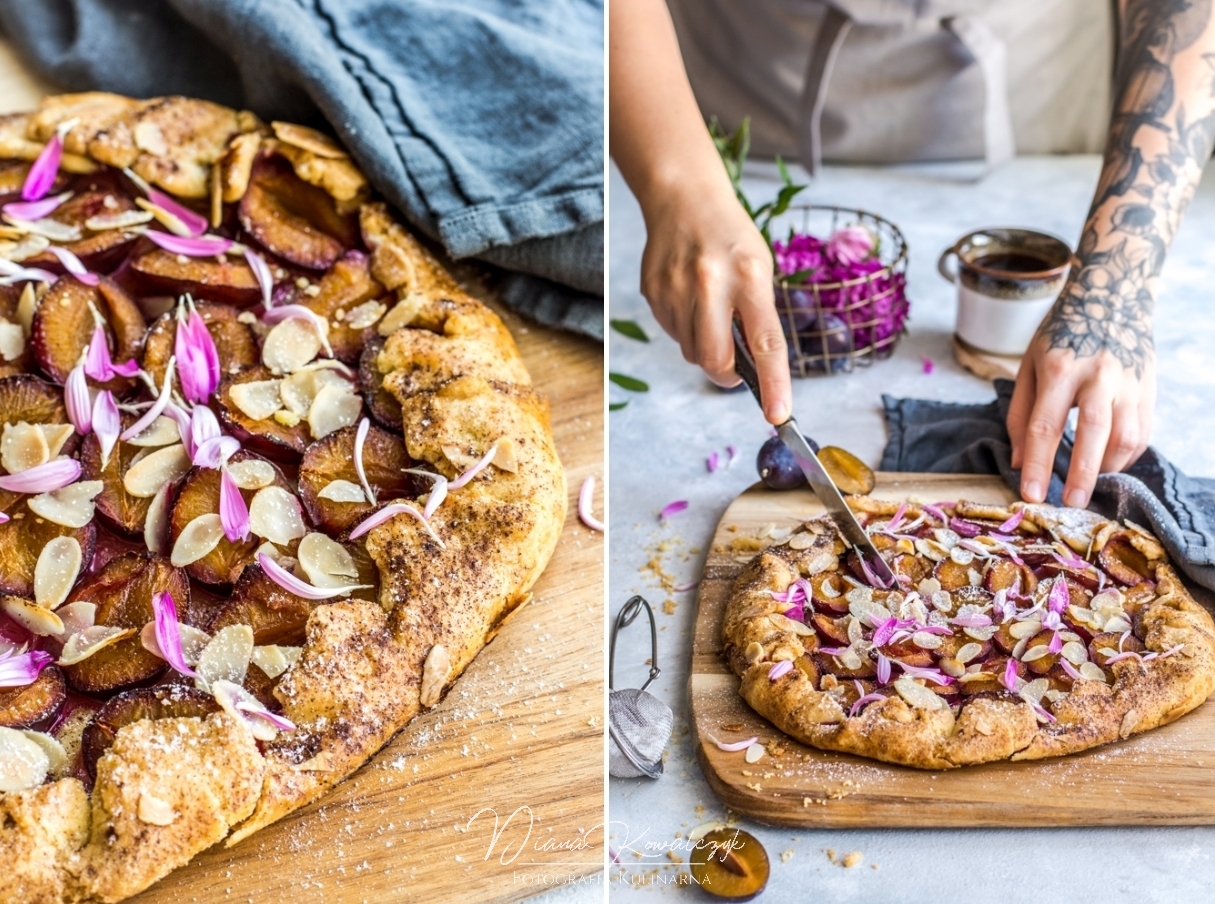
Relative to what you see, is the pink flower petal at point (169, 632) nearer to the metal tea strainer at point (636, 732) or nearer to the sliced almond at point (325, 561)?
the sliced almond at point (325, 561)

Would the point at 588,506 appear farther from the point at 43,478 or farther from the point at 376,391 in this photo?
the point at 43,478

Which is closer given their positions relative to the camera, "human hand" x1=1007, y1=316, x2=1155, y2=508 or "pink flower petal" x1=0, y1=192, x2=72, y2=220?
"human hand" x1=1007, y1=316, x2=1155, y2=508

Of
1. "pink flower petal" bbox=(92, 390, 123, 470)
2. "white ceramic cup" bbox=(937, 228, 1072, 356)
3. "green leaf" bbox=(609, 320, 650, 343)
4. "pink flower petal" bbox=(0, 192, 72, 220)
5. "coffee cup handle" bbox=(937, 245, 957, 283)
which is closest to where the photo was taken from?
"pink flower petal" bbox=(92, 390, 123, 470)

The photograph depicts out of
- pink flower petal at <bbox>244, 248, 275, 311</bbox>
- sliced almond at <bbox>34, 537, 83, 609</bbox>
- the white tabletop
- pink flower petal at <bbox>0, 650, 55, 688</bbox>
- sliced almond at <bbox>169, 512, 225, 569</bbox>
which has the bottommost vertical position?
the white tabletop

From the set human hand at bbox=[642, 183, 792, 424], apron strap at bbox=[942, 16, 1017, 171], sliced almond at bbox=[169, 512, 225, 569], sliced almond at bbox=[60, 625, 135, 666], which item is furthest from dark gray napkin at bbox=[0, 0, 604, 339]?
apron strap at bbox=[942, 16, 1017, 171]

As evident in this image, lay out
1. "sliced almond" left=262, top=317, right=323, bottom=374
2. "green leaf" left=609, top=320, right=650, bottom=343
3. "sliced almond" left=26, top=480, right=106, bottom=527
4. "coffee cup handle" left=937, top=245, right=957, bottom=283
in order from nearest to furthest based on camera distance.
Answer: "sliced almond" left=26, top=480, right=106, bottom=527, "sliced almond" left=262, top=317, right=323, bottom=374, "coffee cup handle" left=937, top=245, right=957, bottom=283, "green leaf" left=609, top=320, right=650, bottom=343

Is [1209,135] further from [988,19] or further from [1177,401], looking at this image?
[988,19]

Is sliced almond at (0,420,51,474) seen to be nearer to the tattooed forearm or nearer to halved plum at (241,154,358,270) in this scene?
halved plum at (241,154,358,270)

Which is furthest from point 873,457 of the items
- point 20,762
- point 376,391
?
point 20,762

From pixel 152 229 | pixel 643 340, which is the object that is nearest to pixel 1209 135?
pixel 643 340
